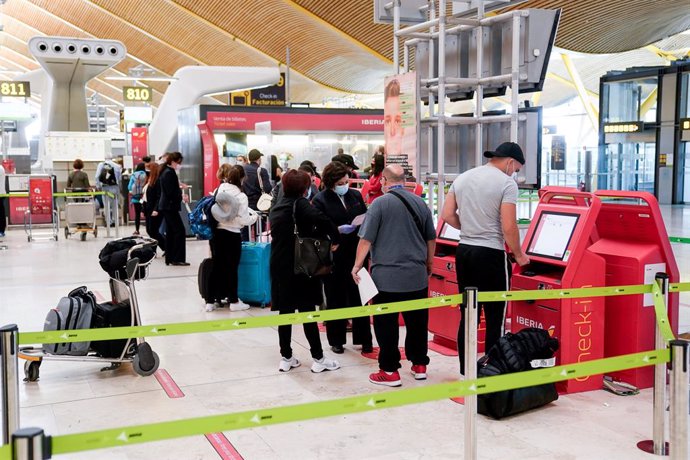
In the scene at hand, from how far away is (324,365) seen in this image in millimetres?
5160

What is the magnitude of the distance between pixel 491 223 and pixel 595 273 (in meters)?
0.74

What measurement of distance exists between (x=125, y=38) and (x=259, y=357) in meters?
30.4

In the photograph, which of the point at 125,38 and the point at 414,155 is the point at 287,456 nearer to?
the point at 414,155

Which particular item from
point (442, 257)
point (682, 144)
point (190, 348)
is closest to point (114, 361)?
point (190, 348)

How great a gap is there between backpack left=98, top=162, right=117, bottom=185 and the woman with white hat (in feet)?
25.2

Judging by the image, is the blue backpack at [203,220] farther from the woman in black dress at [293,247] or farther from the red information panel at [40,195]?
the red information panel at [40,195]

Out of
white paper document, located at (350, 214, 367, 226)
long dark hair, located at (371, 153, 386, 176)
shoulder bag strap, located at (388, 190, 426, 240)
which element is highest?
long dark hair, located at (371, 153, 386, 176)

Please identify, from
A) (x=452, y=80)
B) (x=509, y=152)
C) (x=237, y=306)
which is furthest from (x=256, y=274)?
(x=509, y=152)

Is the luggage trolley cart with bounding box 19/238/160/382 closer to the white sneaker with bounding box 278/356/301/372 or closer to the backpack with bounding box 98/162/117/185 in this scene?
the white sneaker with bounding box 278/356/301/372

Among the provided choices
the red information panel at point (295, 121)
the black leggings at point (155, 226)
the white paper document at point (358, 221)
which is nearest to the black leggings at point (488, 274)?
the white paper document at point (358, 221)

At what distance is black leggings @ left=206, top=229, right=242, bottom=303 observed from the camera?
7.18m

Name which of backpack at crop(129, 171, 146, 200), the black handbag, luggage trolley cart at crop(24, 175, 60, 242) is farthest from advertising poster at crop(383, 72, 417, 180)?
luggage trolley cart at crop(24, 175, 60, 242)

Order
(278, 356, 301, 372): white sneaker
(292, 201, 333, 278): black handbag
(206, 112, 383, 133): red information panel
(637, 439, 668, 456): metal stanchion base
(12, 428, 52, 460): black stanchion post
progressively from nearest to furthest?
(12, 428, 52, 460): black stanchion post
(637, 439, 668, 456): metal stanchion base
(292, 201, 333, 278): black handbag
(278, 356, 301, 372): white sneaker
(206, 112, 383, 133): red information panel

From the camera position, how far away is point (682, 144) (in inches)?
885
